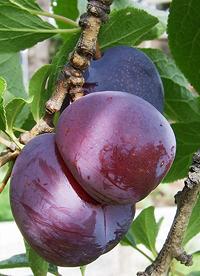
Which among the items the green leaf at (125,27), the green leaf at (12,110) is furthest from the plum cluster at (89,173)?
the green leaf at (125,27)

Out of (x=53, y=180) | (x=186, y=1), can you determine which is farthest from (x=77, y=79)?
(x=186, y=1)

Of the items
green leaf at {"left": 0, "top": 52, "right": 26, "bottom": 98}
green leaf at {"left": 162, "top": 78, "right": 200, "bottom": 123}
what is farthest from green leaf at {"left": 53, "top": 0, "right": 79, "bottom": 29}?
green leaf at {"left": 162, "top": 78, "right": 200, "bottom": 123}

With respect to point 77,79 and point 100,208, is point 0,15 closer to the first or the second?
point 77,79

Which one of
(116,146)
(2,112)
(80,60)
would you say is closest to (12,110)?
(2,112)

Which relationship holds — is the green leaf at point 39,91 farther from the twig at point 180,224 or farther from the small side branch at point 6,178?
the twig at point 180,224

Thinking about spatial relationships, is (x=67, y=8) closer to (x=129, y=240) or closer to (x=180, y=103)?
(x=180, y=103)

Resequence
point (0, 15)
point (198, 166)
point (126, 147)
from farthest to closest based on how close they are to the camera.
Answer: point (0, 15) → point (198, 166) → point (126, 147)
